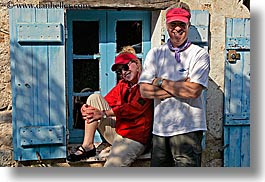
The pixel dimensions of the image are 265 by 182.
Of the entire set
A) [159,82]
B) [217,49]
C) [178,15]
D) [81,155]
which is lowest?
[81,155]

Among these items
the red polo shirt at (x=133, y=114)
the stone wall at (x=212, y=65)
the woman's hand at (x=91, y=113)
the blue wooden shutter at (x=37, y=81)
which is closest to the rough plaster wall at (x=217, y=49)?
the stone wall at (x=212, y=65)

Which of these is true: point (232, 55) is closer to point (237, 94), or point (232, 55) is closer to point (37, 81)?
point (237, 94)

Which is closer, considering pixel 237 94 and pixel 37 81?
pixel 37 81

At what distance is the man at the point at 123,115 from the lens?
3.46 meters

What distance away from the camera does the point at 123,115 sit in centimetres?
349

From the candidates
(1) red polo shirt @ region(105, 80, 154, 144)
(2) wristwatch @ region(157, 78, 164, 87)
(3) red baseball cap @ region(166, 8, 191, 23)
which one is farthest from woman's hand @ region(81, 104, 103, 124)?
(3) red baseball cap @ region(166, 8, 191, 23)

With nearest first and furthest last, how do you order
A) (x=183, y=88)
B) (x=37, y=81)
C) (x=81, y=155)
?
(x=183, y=88)
(x=37, y=81)
(x=81, y=155)

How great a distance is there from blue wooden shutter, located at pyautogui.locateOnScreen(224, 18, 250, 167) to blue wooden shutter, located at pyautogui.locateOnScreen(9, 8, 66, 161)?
1.16m

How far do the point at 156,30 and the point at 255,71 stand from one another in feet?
2.45

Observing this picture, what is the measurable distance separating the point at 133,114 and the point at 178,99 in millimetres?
411

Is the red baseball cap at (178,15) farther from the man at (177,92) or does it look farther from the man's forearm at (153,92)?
the man's forearm at (153,92)

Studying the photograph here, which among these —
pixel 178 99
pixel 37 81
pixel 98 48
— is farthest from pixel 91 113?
pixel 178 99

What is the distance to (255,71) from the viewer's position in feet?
11.4

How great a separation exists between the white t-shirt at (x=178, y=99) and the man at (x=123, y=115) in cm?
24
